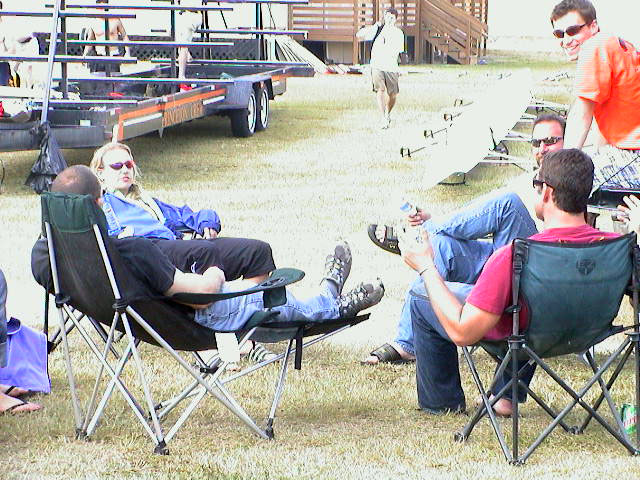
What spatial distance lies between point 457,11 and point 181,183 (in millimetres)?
23133

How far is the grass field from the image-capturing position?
3914 mm

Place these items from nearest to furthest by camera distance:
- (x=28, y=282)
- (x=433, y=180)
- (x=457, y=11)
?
(x=28, y=282) → (x=433, y=180) → (x=457, y=11)

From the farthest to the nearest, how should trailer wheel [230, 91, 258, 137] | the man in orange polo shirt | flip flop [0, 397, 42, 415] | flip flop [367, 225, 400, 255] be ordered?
1. trailer wheel [230, 91, 258, 137]
2. flip flop [367, 225, 400, 255]
3. the man in orange polo shirt
4. flip flop [0, 397, 42, 415]

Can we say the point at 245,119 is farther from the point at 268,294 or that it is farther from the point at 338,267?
the point at 268,294

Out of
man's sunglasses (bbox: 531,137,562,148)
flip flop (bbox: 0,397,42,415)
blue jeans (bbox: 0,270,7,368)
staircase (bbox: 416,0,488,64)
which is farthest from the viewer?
staircase (bbox: 416,0,488,64)

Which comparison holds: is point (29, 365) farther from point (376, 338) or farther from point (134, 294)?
point (376, 338)

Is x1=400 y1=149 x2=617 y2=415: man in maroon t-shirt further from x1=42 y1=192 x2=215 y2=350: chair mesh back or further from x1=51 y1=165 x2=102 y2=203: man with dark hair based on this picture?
x1=51 y1=165 x2=102 y2=203: man with dark hair

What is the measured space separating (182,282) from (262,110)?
35.7ft

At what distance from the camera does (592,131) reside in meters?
5.61

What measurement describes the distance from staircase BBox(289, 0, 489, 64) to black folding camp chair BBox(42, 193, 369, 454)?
26.3 metres

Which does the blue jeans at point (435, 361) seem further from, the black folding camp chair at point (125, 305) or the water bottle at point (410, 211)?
the black folding camp chair at point (125, 305)

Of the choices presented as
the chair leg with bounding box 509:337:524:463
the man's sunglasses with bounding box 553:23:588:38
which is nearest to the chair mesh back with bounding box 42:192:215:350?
the chair leg with bounding box 509:337:524:463

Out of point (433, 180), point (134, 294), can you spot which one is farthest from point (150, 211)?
point (433, 180)

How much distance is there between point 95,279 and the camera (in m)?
3.94
